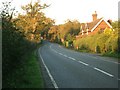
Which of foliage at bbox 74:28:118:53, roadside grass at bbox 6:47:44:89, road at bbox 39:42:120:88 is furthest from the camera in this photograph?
foliage at bbox 74:28:118:53

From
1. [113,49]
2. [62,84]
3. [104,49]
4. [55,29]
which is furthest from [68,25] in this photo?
[62,84]

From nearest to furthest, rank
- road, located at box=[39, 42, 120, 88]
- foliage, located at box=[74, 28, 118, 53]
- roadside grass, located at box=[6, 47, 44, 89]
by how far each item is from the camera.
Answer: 1. roadside grass, located at box=[6, 47, 44, 89]
2. road, located at box=[39, 42, 120, 88]
3. foliage, located at box=[74, 28, 118, 53]

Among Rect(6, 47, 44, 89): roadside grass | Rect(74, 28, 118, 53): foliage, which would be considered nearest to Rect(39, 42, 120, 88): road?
Rect(6, 47, 44, 89): roadside grass

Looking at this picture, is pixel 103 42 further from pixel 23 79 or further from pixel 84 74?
pixel 23 79

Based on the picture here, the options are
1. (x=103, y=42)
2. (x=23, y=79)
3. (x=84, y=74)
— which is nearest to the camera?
(x=23, y=79)

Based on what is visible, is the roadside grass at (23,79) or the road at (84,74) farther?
the road at (84,74)

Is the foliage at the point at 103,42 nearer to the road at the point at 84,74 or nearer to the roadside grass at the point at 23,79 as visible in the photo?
the road at the point at 84,74

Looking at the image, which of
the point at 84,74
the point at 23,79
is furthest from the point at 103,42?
the point at 23,79

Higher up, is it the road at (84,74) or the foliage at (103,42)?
the foliage at (103,42)

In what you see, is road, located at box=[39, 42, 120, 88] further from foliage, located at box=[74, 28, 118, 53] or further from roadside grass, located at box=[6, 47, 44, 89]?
foliage, located at box=[74, 28, 118, 53]

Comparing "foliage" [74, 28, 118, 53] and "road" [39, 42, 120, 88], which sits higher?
"foliage" [74, 28, 118, 53]

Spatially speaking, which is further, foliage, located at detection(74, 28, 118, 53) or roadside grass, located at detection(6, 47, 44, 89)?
foliage, located at detection(74, 28, 118, 53)

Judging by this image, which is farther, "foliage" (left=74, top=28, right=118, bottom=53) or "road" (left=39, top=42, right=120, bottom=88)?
"foliage" (left=74, top=28, right=118, bottom=53)

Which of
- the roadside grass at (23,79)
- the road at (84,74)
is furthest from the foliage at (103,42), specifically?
the roadside grass at (23,79)
